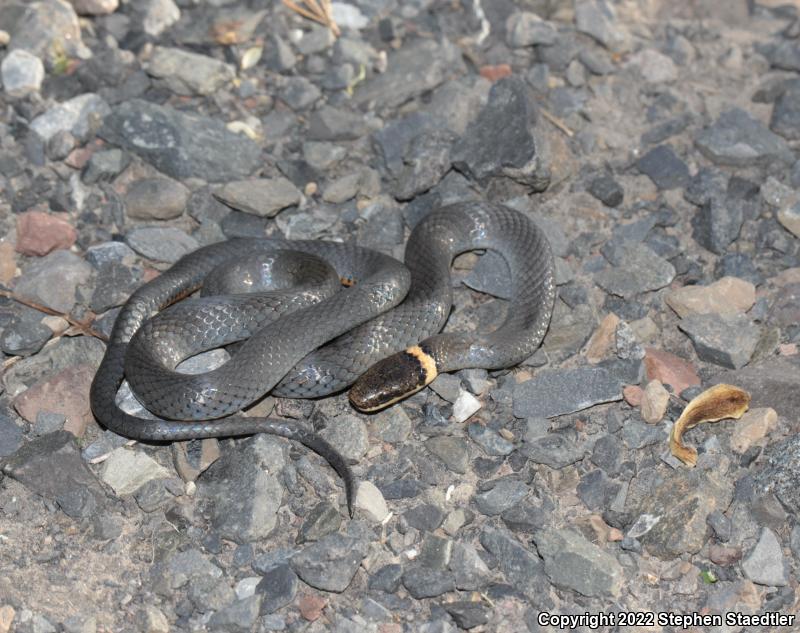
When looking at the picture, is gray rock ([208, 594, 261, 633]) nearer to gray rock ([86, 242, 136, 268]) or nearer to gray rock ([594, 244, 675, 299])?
gray rock ([86, 242, 136, 268])

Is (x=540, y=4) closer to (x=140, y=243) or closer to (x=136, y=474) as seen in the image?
(x=140, y=243)

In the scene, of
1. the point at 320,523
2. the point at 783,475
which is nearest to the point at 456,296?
the point at 320,523

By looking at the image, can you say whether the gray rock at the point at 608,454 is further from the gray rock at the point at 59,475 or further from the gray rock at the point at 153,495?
the gray rock at the point at 59,475

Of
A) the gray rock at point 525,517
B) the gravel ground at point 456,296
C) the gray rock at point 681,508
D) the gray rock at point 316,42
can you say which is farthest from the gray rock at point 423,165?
the gray rock at point 681,508

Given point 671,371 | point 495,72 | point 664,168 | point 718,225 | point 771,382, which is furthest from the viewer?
point 495,72

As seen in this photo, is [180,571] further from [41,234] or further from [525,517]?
[41,234]

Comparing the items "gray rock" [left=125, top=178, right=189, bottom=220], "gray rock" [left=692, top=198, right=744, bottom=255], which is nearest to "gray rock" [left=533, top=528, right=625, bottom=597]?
"gray rock" [left=692, top=198, right=744, bottom=255]

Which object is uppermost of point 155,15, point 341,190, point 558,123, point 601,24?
point 155,15
